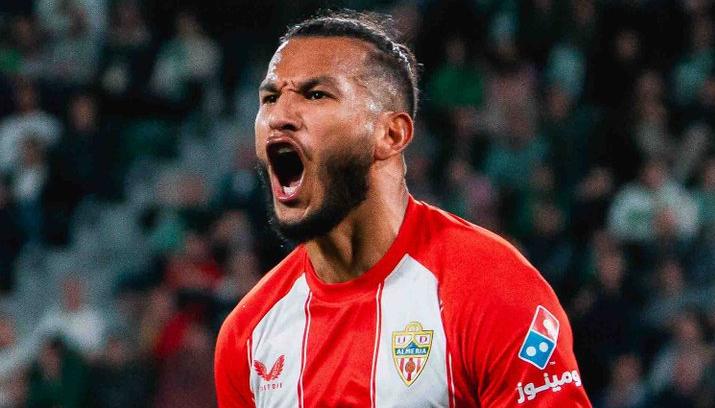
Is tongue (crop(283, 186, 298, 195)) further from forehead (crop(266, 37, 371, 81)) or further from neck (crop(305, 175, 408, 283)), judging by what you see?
forehead (crop(266, 37, 371, 81))

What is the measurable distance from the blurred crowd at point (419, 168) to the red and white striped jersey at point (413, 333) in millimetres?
4444

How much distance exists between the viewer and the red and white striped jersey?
9.48ft

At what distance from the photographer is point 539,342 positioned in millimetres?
2883

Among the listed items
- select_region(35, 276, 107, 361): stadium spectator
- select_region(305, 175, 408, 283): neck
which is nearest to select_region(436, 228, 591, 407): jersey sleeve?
select_region(305, 175, 408, 283): neck

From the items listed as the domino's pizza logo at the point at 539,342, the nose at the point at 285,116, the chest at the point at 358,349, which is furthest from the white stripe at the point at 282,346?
the domino's pizza logo at the point at 539,342

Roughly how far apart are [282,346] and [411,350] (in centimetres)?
41

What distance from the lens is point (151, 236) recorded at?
9.21 metres

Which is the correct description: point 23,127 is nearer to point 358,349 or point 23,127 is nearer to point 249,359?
point 249,359

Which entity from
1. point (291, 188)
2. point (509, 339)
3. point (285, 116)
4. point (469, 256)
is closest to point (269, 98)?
point (285, 116)

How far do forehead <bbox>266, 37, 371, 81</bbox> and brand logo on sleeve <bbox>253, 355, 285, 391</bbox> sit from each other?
738mm

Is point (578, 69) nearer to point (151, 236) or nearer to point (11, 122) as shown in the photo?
point (151, 236)

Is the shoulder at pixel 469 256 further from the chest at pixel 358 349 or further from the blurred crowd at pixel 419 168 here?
the blurred crowd at pixel 419 168

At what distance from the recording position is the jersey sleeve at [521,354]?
2869 millimetres

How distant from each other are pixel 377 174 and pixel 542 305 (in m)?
0.57
